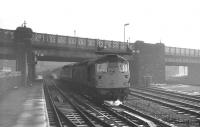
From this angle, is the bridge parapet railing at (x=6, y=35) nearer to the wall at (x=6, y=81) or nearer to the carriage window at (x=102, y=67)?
the wall at (x=6, y=81)

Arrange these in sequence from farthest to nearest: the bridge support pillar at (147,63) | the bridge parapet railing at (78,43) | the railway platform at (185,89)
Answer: the bridge support pillar at (147,63)
the bridge parapet railing at (78,43)
the railway platform at (185,89)

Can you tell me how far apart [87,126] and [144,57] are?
3391 cm


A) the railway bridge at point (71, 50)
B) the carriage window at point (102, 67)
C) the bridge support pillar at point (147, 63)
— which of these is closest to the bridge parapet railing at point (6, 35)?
the railway bridge at point (71, 50)

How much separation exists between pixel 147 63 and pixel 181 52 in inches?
541

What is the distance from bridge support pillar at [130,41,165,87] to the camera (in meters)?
43.6

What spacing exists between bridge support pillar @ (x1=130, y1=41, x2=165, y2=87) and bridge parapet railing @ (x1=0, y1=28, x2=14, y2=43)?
59.6 feet

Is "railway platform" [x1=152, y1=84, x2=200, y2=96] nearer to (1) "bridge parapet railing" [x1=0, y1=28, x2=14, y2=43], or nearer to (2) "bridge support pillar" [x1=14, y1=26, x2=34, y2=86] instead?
(2) "bridge support pillar" [x1=14, y1=26, x2=34, y2=86]

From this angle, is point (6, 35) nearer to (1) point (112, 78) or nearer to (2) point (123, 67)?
(2) point (123, 67)

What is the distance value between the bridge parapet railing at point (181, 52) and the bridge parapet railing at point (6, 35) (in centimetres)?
2919

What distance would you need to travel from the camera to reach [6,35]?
36.0 metres

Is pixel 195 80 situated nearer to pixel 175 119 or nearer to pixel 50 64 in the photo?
pixel 175 119

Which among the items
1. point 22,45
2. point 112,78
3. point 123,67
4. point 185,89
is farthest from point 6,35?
point 185,89

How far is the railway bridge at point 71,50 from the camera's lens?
3616cm

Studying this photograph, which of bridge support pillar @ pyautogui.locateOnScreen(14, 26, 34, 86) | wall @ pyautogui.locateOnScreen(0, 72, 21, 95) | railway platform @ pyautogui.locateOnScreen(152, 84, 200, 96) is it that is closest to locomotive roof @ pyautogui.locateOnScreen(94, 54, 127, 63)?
wall @ pyautogui.locateOnScreen(0, 72, 21, 95)
